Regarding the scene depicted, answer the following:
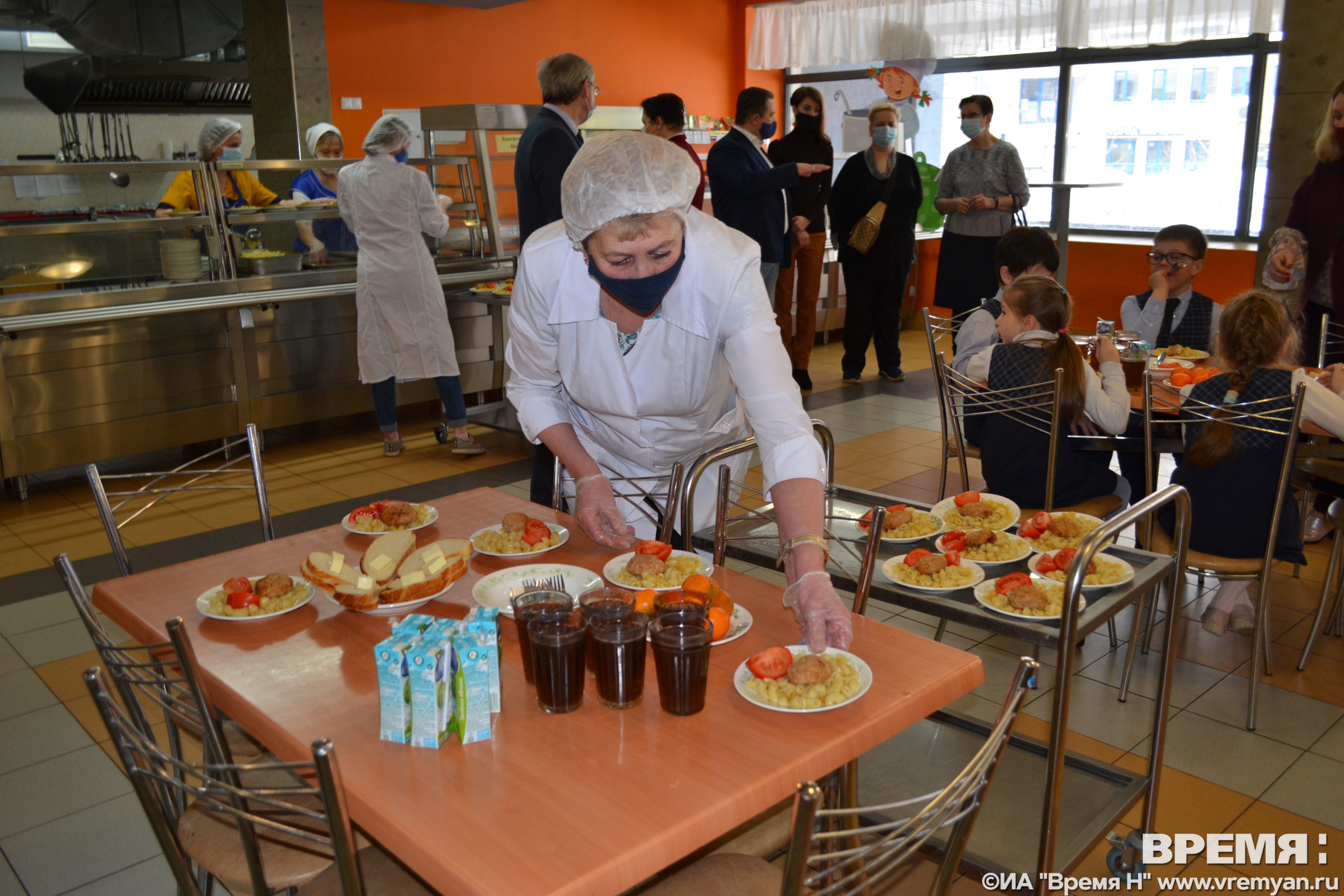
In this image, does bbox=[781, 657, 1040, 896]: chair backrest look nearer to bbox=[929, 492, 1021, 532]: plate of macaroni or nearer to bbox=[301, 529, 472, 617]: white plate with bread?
bbox=[301, 529, 472, 617]: white plate with bread

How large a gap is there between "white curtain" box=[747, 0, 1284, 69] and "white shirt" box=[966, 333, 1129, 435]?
5.60 m

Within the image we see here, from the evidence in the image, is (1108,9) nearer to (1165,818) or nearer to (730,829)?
(1165,818)

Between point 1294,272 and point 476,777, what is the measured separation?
391 centimetres

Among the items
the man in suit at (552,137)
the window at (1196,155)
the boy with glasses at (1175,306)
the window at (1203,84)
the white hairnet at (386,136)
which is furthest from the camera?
the window at (1196,155)

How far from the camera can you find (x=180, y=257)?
4.85 m

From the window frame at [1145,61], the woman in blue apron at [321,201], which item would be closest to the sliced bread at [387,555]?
the woman in blue apron at [321,201]

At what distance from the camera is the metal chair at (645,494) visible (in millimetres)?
2215

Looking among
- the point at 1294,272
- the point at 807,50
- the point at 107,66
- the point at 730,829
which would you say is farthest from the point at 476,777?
the point at 807,50

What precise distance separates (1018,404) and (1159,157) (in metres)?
6.29

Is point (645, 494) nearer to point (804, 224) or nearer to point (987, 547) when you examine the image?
point (987, 547)

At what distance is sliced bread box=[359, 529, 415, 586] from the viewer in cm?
173

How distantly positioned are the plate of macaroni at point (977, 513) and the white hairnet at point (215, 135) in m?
4.07

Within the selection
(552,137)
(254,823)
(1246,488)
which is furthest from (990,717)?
(552,137)

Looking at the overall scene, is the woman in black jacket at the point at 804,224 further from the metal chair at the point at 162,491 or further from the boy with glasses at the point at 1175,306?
the metal chair at the point at 162,491
